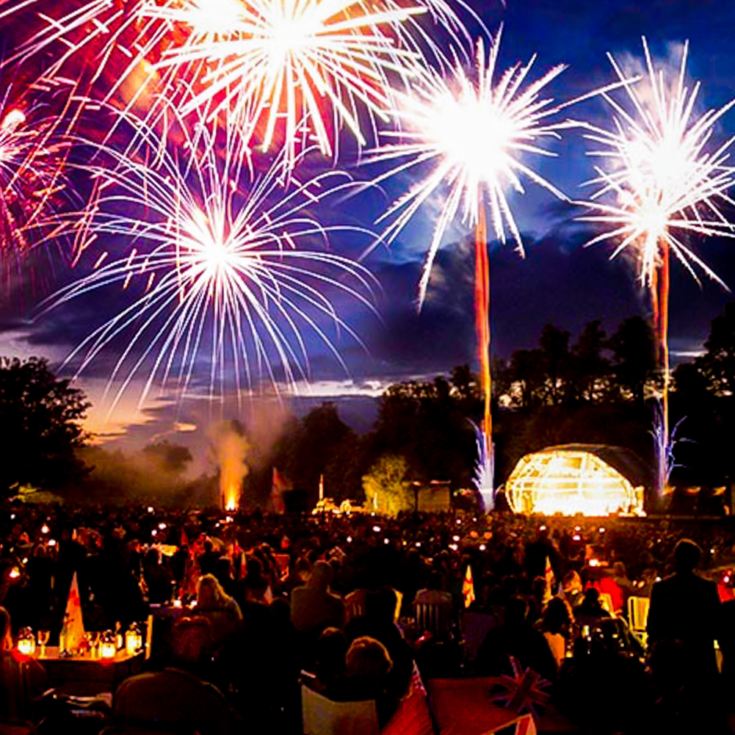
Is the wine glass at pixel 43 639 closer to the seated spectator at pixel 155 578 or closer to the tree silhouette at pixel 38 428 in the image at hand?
the seated spectator at pixel 155 578

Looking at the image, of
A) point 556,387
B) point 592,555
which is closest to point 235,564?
point 592,555

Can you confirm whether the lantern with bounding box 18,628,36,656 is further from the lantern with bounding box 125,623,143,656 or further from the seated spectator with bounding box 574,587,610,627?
the seated spectator with bounding box 574,587,610,627

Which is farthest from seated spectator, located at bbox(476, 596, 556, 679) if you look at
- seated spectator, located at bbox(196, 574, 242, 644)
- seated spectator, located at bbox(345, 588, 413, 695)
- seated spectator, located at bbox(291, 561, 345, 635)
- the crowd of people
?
seated spectator, located at bbox(196, 574, 242, 644)

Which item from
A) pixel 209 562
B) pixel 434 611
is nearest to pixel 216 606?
pixel 434 611

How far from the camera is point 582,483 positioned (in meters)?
43.7

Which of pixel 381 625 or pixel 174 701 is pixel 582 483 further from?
pixel 174 701

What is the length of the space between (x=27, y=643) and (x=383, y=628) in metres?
2.96

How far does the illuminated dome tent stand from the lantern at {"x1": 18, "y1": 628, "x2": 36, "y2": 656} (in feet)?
116

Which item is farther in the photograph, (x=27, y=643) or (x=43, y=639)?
(x=43, y=639)

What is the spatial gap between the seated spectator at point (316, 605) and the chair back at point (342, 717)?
3480mm

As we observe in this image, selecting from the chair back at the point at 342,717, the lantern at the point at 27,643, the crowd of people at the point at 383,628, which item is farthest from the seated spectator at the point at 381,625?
the lantern at the point at 27,643

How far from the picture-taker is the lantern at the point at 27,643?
8.56 m

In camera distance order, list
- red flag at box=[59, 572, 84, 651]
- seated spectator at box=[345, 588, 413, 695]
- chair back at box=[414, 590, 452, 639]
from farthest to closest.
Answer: chair back at box=[414, 590, 452, 639]
red flag at box=[59, 572, 84, 651]
seated spectator at box=[345, 588, 413, 695]

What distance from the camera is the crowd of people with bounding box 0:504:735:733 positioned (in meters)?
5.18
